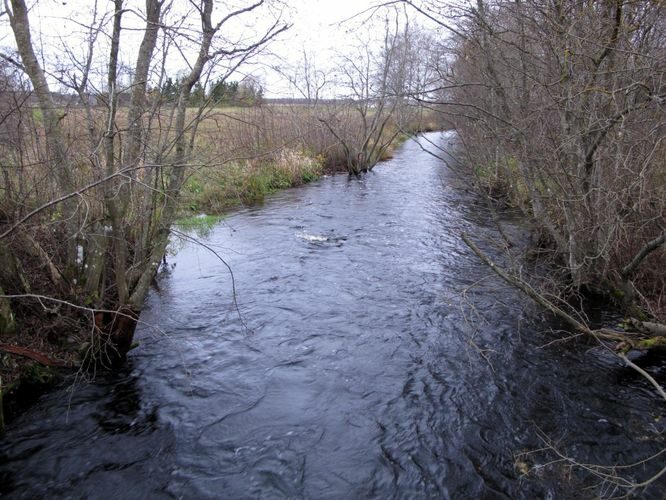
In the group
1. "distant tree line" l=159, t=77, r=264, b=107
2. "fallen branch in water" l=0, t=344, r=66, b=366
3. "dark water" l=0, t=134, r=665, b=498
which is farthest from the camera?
"distant tree line" l=159, t=77, r=264, b=107

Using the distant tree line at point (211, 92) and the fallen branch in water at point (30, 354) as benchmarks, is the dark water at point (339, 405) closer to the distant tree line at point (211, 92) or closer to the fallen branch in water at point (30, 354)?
the fallen branch in water at point (30, 354)

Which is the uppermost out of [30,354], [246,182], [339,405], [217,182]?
[217,182]

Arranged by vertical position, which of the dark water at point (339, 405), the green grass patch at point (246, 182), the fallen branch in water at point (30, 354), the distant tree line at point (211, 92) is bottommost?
the dark water at point (339, 405)

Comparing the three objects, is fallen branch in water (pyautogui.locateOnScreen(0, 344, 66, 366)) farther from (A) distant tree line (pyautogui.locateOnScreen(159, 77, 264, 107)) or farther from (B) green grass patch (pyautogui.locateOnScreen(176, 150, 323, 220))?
(B) green grass patch (pyautogui.locateOnScreen(176, 150, 323, 220))

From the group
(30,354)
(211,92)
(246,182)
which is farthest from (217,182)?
(30,354)

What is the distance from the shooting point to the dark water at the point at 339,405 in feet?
13.6

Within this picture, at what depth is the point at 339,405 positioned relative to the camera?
5.16 m

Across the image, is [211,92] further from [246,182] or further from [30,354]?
[246,182]

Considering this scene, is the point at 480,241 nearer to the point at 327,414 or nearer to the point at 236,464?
the point at 327,414

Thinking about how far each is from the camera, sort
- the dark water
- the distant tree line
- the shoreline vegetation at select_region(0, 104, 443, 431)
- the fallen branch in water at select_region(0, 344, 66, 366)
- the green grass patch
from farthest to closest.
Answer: the green grass patch < the distant tree line < the shoreline vegetation at select_region(0, 104, 443, 431) < the fallen branch in water at select_region(0, 344, 66, 366) < the dark water

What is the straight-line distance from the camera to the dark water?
4.16 metres

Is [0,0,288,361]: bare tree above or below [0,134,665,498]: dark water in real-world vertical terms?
above

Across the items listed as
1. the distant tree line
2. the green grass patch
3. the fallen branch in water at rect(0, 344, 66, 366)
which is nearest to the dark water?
the fallen branch in water at rect(0, 344, 66, 366)

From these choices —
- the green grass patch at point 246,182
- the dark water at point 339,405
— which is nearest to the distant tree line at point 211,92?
the dark water at point 339,405
